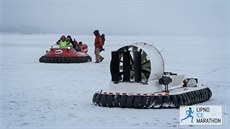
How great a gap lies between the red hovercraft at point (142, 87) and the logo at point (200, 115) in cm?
26

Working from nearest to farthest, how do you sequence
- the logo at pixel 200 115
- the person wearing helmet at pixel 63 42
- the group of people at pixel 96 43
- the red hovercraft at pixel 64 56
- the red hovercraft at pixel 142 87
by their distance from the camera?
the logo at pixel 200 115 < the red hovercraft at pixel 142 87 < the red hovercraft at pixel 64 56 < the group of people at pixel 96 43 < the person wearing helmet at pixel 63 42

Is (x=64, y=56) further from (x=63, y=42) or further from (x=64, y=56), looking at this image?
(x=63, y=42)

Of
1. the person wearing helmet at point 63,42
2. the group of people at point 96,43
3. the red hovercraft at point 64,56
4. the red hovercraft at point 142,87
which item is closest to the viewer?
the red hovercraft at point 142,87

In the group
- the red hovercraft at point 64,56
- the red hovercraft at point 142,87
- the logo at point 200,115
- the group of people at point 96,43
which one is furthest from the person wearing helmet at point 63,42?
the logo at point 200,115

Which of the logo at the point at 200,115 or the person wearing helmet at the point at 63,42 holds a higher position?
the person wearing helmet at the point at 63,42

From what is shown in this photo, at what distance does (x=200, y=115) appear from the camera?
4.69 m

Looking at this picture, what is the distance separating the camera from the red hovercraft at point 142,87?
523cm

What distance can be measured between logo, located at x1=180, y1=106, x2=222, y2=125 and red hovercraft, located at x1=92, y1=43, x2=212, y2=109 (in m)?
0.26

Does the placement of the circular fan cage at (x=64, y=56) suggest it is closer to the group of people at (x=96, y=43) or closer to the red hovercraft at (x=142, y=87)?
the group of people at (x=96, y=43)

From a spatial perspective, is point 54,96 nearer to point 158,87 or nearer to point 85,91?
point 85,91

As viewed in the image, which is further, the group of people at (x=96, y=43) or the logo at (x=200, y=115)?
the group of people at (x=96, y=43)

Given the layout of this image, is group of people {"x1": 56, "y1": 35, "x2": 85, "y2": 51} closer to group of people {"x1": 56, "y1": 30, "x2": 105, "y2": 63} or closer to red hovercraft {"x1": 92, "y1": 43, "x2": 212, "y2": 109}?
group of people {"x1": 56, "y1": 30, "x2": 105, "y2": 63}

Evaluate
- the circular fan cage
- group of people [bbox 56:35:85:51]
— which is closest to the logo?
the circular fan cage

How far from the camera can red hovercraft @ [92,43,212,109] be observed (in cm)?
523
